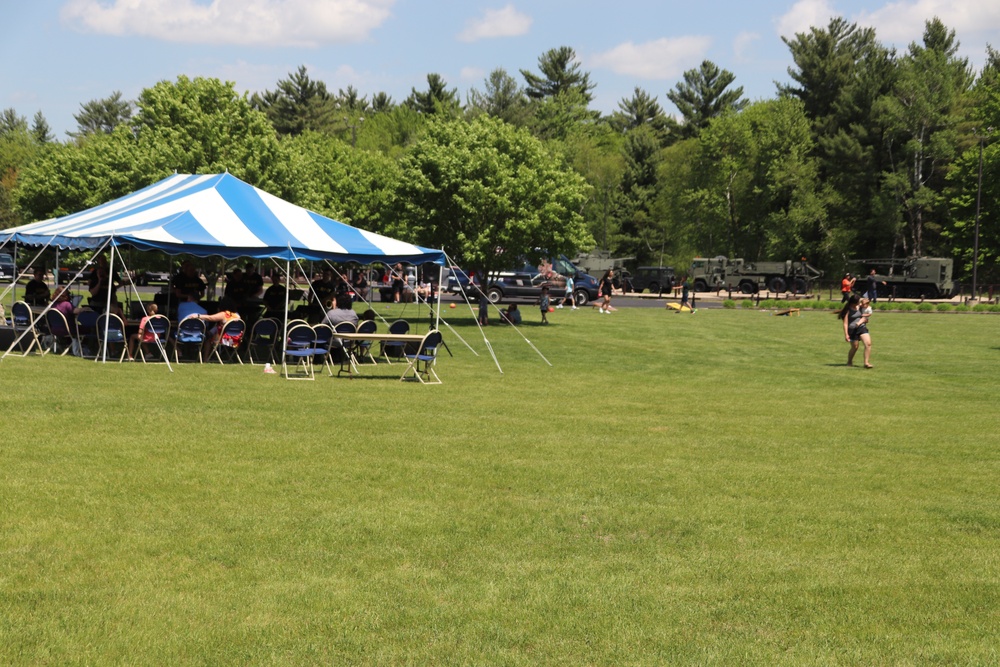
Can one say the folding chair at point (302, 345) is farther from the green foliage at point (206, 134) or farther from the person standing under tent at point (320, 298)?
the green foliage at point (206, 134)

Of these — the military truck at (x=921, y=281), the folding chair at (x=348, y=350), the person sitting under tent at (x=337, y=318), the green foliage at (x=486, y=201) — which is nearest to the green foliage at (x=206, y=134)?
the green foliage at (x=486, y=201)

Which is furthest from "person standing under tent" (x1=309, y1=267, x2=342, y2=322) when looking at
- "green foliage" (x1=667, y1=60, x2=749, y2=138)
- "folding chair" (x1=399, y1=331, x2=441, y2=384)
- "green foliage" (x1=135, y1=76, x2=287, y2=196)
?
"green foliage" (x1=667, y1=60, x2=749, y2=138)

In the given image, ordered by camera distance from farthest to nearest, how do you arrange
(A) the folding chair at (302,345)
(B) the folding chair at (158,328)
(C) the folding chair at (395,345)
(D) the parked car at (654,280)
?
(D) the parked car at (654,280) < (C) the folding chair at (395,345) < (B) the folding chair at (158,328) < (A) the folding chair at (302,345)

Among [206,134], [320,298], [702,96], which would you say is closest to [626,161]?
A: [702,96]

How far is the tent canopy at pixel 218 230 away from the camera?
57.3ft

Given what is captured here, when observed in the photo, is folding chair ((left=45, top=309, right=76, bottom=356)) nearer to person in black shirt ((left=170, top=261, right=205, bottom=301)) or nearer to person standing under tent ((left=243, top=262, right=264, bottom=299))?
person in black shirt ((left=170, top=261, right=205, bottom=301))

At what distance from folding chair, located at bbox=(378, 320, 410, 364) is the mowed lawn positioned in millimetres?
4150

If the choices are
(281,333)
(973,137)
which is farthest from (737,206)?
(281,333)

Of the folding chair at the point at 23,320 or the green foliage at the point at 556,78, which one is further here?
the green foliage at the point at 556,78

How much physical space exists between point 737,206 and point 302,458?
65654 millimetres

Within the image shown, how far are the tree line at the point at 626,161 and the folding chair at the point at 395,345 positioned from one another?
10.3 metres

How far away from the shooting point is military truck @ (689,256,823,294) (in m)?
58.8

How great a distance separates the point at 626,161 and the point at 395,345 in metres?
60.7

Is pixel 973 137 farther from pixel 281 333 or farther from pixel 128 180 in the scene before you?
pixel 281 333
